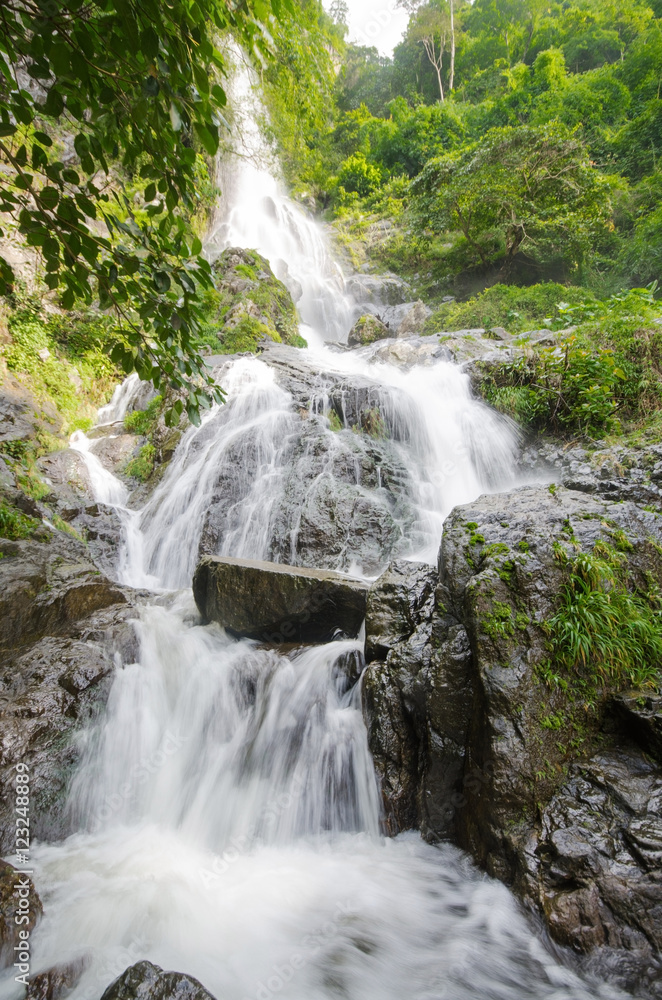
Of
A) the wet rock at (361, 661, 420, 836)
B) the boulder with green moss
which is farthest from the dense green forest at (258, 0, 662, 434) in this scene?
the wet rock at (361, 661, 420, 836)

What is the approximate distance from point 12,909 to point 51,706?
1.41m

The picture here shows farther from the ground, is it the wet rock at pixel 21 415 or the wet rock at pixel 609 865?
the wet rock at pixel 21 415

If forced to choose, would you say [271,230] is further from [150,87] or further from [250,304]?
[150,87]

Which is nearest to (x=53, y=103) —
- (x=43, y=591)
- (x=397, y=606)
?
(x=397, y=606)

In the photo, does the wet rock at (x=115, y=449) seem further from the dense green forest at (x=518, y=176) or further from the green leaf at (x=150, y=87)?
the green leaf at (x=150, y=87)

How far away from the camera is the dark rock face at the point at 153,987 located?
1799 millimetres

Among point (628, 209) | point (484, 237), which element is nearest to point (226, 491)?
point (484, 237)

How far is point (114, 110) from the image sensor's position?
1738 mm

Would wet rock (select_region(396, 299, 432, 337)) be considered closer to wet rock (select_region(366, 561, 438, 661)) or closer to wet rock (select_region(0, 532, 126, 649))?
wet rock (select_region(366, 561, 438, 661))

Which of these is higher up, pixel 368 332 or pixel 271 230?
pixel 271 230

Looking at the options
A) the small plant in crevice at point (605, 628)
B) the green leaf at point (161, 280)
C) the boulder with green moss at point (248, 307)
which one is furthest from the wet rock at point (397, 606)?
the boulder with green moss at point (248, 307)

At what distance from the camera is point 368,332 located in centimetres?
1418

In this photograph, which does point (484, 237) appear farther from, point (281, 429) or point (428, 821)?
point (428, 821)

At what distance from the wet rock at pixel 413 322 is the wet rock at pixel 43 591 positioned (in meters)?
12.2
